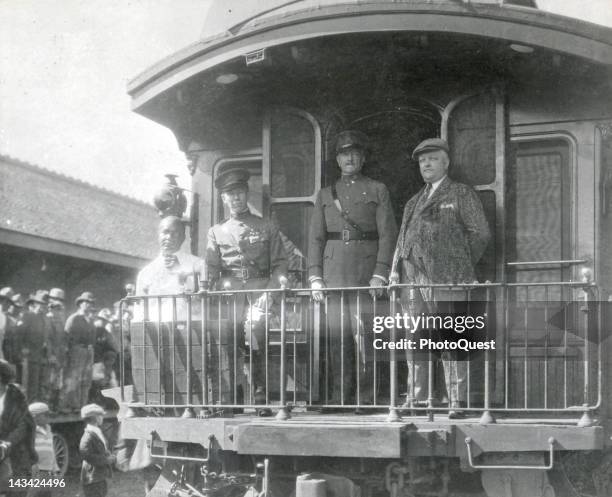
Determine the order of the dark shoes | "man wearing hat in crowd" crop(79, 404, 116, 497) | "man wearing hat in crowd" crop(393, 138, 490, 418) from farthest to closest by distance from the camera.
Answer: "man wearing hat in crowd" crop(79, 404, 116, 497), "man wearing hat in crowd" crop(393, 138, 490, 418), the dark shoes

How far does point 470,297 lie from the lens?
21.9ft

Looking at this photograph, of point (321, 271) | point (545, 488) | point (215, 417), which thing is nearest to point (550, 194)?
A: point (321, 271)

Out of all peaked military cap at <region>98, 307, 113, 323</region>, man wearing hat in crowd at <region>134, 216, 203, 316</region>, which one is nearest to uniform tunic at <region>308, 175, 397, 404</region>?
man wearing hat in crowd at <region>134, 216, 203, 316</region>

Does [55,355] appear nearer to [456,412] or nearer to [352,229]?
[352,229]

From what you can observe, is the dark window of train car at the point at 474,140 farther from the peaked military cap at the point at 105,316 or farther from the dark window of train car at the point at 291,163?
the peaked military cap at the point at 105,316

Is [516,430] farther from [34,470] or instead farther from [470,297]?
[34,470]

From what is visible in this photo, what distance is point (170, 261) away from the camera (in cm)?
818

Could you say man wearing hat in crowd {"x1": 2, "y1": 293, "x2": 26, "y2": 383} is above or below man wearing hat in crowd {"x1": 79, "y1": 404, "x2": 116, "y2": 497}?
above

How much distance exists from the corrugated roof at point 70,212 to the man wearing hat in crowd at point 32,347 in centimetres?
628

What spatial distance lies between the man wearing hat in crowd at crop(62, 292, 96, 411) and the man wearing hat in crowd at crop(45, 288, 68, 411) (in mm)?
147

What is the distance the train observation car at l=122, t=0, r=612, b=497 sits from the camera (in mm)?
6121

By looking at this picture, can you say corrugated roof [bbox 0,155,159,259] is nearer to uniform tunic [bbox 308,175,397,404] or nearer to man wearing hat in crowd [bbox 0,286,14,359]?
man wearing hat in crowd [bbox 0,286,14,359]

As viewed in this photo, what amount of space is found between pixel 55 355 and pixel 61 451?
4.59 ft

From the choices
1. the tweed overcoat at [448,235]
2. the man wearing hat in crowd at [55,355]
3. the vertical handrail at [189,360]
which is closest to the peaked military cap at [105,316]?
the man wearing hat in crowd at [55,355]
